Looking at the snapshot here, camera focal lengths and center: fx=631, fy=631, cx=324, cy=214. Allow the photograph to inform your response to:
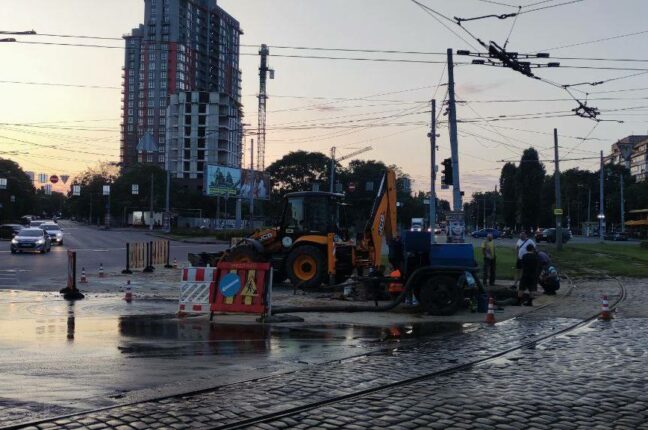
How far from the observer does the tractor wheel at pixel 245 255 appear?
20375 mm

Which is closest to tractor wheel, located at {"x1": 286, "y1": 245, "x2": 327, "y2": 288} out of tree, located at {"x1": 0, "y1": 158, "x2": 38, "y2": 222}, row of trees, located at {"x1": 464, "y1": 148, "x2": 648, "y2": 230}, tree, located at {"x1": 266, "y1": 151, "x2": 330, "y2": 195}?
tree, located at {"x1": 0, "y1": 158, "x2": 38, "y2": 222}

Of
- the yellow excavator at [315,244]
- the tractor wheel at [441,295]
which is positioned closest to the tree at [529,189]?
the yellow excavator at [315,244]

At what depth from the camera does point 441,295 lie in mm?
14992

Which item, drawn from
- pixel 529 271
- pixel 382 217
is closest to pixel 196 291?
pixel 382 217

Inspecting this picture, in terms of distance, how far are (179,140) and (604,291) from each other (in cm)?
15209

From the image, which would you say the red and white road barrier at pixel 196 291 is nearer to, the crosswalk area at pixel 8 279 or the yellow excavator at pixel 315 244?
the yellow excavator at pixel 315 244

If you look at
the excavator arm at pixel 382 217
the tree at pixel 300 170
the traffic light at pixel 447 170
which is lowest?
the excavator arm at pixel 382 217

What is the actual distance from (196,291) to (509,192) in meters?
121

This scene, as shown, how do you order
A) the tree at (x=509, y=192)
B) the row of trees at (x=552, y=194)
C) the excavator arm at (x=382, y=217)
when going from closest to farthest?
the excavator arm at (x=382, y=217)
the row of trees at (x=552, y=194)
the tree at (x=509, y=192)

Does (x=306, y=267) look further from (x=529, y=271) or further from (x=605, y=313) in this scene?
(x=605, y=313)

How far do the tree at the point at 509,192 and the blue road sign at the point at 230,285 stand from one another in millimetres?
113624

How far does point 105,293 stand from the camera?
60.4ft

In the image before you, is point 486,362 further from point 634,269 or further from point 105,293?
point 634,269

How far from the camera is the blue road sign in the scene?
13.4 metres
